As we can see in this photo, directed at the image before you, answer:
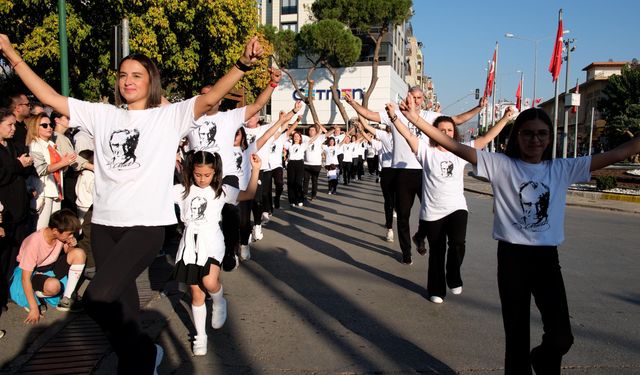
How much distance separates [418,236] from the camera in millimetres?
6500

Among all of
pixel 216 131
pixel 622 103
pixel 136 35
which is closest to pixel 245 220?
pixel 216 131

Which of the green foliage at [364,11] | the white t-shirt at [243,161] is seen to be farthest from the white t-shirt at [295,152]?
the green foliage at [364,11]

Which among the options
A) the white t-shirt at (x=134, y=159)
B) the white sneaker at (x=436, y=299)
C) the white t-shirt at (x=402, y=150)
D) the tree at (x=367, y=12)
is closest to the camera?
the white t-shirt at (x=134, y=159)

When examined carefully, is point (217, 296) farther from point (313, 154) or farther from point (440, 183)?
point (313, 154)

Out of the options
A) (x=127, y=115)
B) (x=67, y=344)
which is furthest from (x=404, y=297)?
(x=127, y=115)

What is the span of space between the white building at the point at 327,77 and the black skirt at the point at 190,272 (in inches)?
1968

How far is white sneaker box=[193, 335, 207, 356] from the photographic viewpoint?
3961mm

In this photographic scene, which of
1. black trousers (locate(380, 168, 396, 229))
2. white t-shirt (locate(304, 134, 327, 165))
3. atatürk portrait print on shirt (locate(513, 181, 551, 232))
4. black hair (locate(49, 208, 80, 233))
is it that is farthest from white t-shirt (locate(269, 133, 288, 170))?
atatürk portrait print on shirt (locate(513, 181, 551, 232))

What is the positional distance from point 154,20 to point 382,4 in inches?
1022

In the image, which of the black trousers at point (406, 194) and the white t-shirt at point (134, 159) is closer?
the white t-shirt at point (134, 159)

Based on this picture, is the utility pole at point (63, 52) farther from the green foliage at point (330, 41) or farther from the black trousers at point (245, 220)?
the green foliage at point (330, 41)

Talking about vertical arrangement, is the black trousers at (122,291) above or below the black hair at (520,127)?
below

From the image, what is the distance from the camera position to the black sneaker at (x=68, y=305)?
16.3 ft

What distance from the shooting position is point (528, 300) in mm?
3332
